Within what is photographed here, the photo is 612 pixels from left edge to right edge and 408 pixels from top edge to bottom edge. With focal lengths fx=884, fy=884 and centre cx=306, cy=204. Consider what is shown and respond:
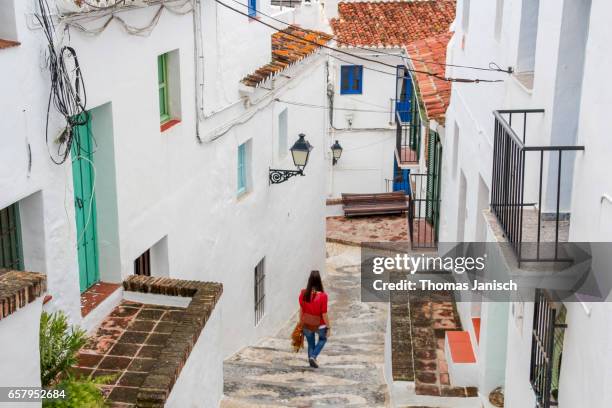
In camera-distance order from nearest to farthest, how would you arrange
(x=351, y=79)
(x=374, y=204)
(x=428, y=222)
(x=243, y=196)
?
(x=243, y=196) < (x=428, y=222) < (x=374, y=204) < (x=351, y=79)

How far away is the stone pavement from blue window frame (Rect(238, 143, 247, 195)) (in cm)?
269

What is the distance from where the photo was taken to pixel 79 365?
8.28m

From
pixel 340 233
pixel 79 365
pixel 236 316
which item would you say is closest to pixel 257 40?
pixel 236 316

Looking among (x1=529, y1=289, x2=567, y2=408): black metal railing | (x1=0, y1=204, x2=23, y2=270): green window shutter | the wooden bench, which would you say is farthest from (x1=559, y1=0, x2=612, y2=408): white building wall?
the wooden bench

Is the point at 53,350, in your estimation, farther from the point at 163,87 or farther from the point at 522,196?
the point at 163,87

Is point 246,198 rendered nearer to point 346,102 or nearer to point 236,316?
point 236,316

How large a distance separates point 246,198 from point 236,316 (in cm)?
191

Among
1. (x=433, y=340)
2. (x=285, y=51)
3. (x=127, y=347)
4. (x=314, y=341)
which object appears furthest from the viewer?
(x=285, y=51)

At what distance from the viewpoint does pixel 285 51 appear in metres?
16.3

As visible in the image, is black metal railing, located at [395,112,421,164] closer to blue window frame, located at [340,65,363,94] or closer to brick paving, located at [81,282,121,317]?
blue window frame, located at [340,65,363,94]

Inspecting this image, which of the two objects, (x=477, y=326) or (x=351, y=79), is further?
(x=351, y=79)

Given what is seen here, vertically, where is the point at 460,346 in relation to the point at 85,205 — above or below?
below

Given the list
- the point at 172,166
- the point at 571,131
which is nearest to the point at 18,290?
the point at 571,131

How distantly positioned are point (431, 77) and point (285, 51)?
9.19 feet
